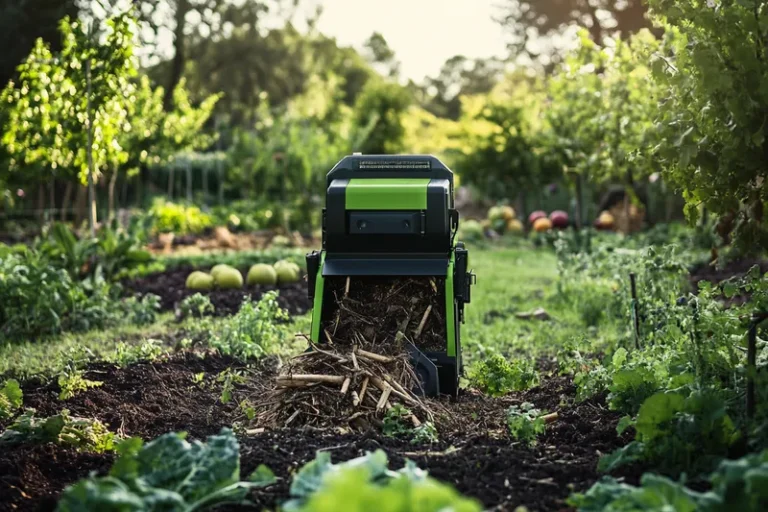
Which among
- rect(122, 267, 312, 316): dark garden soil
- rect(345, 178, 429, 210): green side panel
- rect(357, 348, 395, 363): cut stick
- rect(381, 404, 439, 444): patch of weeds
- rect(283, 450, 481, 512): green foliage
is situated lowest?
rect(122, 267, 312, 316): dark garden soil

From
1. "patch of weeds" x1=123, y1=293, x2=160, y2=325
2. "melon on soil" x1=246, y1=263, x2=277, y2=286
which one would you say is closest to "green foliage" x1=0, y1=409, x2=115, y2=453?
"patch of weeds" x1=123, y1=293, x2=160, y2=325

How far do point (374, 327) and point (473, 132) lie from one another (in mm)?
15917

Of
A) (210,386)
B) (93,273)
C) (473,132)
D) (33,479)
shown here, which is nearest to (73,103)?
(93,273)

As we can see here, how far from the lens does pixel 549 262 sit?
14594mm

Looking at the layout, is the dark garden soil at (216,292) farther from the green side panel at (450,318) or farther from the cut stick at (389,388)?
the cut stick at (389,388)

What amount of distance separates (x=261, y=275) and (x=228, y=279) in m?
0.40

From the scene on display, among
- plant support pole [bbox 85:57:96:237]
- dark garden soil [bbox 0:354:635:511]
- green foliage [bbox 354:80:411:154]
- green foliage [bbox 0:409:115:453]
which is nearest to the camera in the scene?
dark garden soil [bbox 0:354:635:511]

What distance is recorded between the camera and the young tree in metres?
3.91

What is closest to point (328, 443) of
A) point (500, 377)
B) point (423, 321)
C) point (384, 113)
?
point (423, 321)

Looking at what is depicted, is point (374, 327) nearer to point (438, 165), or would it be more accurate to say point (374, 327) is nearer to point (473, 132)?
point (438, 165)

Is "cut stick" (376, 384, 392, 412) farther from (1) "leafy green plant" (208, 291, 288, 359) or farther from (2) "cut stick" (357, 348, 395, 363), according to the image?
(1) "leafy green plant" (208, 291, 288, 359)

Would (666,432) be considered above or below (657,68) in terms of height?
below

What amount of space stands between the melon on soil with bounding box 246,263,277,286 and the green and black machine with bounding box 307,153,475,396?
5.22 meters

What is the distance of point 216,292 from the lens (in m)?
10.1
